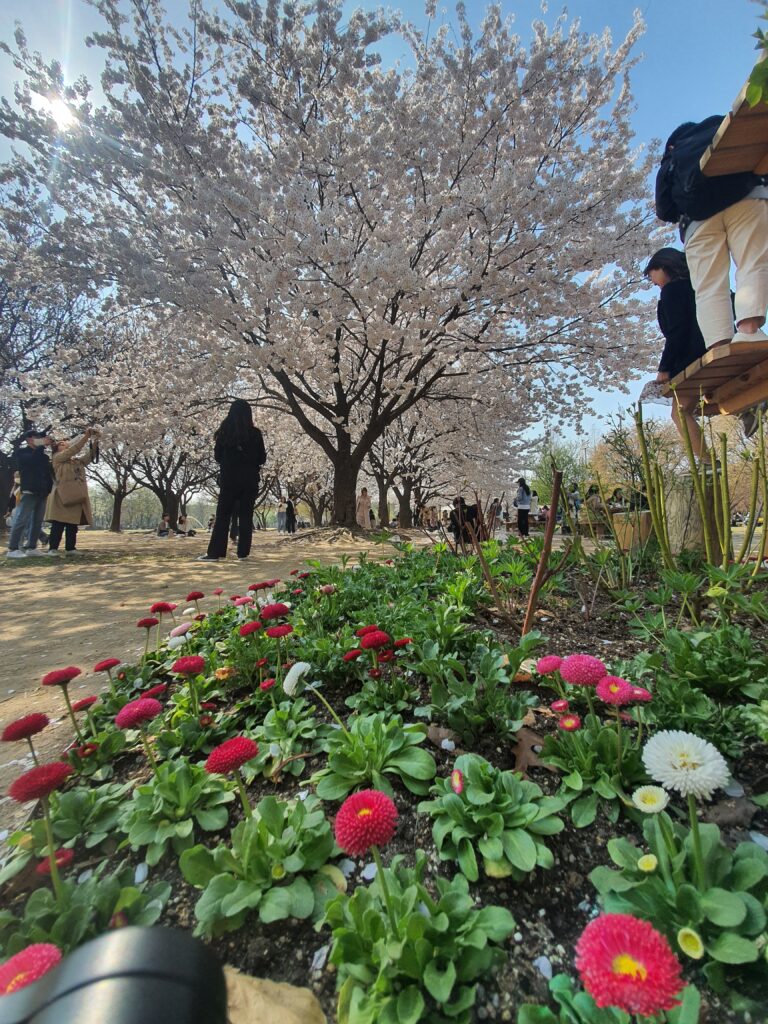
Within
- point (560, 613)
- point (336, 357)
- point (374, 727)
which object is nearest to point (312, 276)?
point (336, 357)

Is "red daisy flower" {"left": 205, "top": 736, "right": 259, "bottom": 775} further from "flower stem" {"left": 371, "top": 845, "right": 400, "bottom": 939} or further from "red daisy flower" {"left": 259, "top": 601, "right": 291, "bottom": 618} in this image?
"red daisy flower" {"left": 259, "top": 601, "right": 291, "bottom": 618}

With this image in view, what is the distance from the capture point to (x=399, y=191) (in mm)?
7887

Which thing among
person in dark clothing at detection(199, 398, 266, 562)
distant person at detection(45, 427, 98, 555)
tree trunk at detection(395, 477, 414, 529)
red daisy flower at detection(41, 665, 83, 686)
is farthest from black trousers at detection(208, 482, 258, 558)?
→ tree trunk at detection(395, 477, 414, 529)

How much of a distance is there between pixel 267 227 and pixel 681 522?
7502mm

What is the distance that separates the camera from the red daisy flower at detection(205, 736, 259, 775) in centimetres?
88

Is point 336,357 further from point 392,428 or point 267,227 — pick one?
point 392,428

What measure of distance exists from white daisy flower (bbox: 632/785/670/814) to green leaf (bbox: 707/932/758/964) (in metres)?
0.16

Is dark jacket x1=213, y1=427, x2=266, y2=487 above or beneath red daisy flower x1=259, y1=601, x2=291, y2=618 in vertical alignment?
above

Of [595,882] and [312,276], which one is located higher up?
[312,276]

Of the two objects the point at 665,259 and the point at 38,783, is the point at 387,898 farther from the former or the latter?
the point at 665,259

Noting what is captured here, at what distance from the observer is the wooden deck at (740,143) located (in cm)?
169

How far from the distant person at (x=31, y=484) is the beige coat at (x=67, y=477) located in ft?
0.37

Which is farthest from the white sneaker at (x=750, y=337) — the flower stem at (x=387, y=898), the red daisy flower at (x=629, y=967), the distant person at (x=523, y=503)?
the distant person at (x=523, y=503)

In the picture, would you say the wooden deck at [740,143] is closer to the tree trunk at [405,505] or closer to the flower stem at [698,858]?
the flower stem at [698,858]
